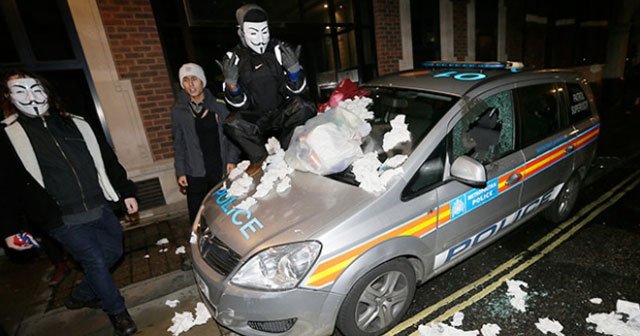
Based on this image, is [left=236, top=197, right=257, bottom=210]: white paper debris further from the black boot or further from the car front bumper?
the black boot

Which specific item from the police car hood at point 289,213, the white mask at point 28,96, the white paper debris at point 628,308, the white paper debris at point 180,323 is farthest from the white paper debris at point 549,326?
the white mask at point 28,96

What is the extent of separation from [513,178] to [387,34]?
17.6ft

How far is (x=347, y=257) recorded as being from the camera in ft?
6.59

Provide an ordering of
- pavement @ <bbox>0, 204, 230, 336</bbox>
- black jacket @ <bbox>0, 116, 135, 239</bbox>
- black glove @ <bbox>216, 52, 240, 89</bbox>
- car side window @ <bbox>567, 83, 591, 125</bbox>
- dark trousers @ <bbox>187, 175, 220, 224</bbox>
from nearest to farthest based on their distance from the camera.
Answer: black jacket @ <bbox>0, 116, 135, 239</bbox>, pavement @ <bbox>0, 204, 230, 336</bbox>, black glove @ <bbox>216, 52, 240, 89</bbox>, car side window @ <bbox>567, 83, 591, 125</bbox>, dark trousers @ <bbox>187, 175, 220, 224</bbox>

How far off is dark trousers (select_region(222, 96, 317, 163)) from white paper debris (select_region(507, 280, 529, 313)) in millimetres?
2416

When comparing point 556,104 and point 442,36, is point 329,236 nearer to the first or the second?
point 556,104

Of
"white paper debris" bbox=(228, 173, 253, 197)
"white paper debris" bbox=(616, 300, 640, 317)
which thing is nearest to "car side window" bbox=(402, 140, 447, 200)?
"white paper debris" bbox=(228, 173, 253, 197)

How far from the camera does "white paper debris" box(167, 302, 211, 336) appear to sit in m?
2.72

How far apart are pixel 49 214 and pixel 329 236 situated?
2.00 meters

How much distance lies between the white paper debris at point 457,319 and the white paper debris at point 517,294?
1.58ft

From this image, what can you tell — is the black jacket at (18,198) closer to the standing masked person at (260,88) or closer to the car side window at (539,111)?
the standing masked person at (260,88)

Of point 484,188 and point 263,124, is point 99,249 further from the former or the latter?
point 484,188

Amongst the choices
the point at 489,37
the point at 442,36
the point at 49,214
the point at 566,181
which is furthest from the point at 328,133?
the point at 489,37

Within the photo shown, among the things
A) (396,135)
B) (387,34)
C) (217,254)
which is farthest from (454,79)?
(387,34)
